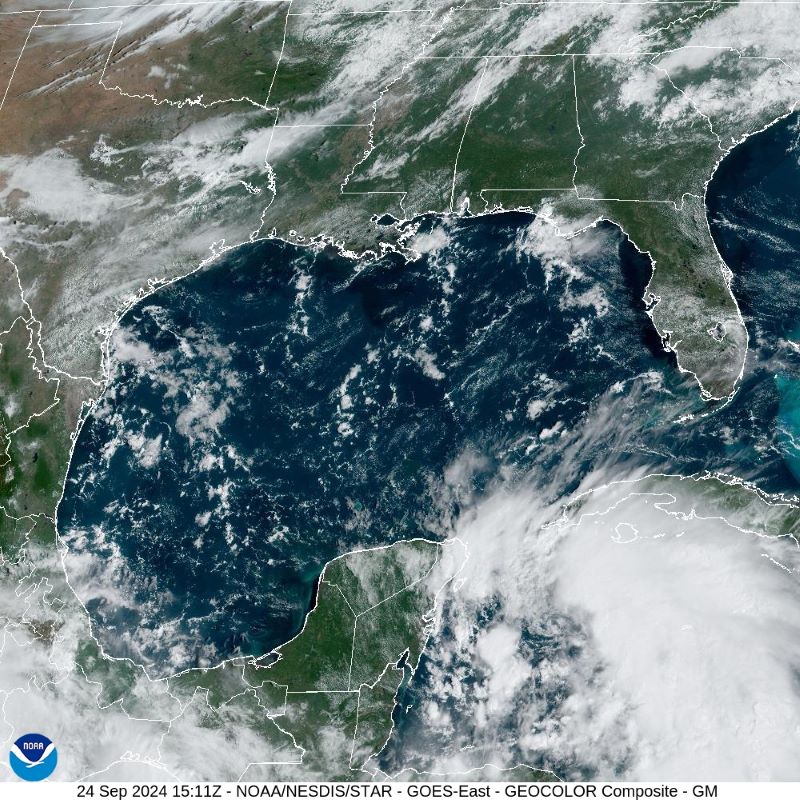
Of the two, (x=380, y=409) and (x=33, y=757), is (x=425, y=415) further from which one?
(x=33, y=757)

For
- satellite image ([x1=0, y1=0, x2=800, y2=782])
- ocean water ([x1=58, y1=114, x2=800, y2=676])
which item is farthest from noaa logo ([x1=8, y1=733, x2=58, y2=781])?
ocean water ([x1=58, y1=114, x2=800, y2=676])

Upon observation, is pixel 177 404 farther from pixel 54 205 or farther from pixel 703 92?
pixel 703 92

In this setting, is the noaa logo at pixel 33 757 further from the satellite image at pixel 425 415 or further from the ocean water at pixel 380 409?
the ocean water at pixel 380 409

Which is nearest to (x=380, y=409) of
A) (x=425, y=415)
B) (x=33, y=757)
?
(x=425, y=415)

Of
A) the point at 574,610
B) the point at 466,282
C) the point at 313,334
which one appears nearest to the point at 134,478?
the point at 313,334

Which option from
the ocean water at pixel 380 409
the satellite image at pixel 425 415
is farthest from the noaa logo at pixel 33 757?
the ocean water at pixel 380 409

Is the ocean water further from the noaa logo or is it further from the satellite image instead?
the noaa logo
